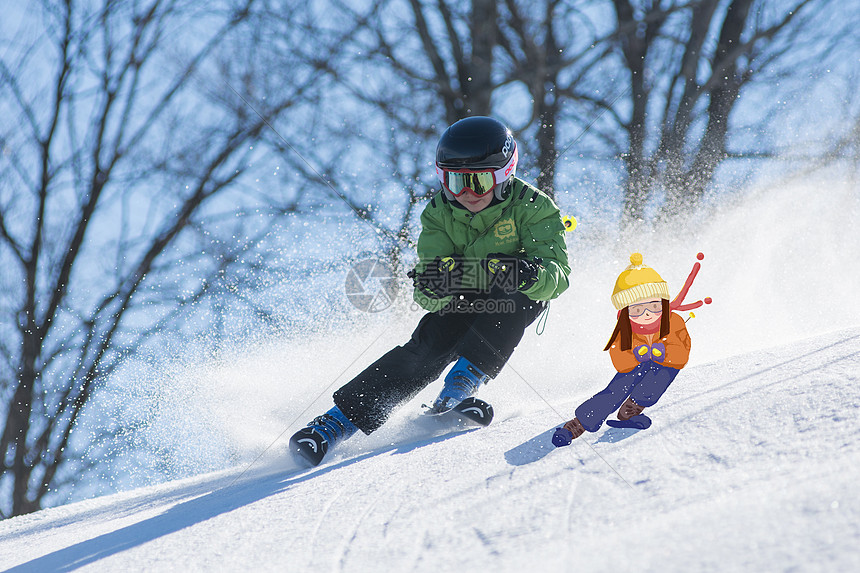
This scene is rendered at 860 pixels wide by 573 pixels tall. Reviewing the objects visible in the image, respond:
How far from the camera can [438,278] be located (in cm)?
255

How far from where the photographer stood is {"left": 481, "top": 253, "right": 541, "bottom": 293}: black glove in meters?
2.29

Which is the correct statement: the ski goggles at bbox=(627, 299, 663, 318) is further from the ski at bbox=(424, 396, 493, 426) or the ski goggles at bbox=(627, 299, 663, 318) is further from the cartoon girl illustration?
the ski at bbox=(424, 396, 493, 426)

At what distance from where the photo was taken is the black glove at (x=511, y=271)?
2287 millimetres

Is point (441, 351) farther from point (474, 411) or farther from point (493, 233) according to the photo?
point (493, 233)

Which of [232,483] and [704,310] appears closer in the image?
[232,483]

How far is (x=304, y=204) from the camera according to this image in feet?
27.7

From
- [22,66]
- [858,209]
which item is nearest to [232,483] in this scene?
[858,209]

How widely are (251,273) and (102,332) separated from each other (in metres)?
2.04

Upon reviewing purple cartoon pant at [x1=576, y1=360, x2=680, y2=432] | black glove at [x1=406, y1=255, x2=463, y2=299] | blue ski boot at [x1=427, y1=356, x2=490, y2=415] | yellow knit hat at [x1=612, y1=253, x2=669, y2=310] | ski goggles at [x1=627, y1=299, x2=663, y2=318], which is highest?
black glove at [x1=406, y1=255, x2=463, y2=299]

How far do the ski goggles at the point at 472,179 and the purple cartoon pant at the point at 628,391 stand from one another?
1117 mm

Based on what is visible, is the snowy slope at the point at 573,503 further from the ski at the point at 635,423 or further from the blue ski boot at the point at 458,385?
the blue ski boot at the point at 458,385

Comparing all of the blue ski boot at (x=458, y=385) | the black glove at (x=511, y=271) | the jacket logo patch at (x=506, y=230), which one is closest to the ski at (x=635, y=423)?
the black glove at (x=511, y=271)

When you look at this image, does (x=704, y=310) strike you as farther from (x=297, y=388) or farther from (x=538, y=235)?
(x=297, y=388)

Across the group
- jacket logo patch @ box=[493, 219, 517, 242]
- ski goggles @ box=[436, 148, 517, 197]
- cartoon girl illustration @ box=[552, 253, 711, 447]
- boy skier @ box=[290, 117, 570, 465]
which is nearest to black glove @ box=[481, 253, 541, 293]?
boy skier @ box=[290, 117, 570, 465]
